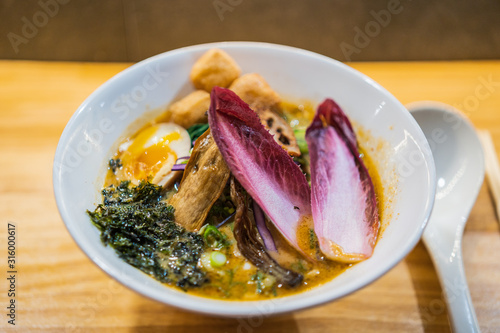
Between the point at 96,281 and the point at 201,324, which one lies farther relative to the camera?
the point at 96,281

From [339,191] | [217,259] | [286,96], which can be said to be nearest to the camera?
[217,259]

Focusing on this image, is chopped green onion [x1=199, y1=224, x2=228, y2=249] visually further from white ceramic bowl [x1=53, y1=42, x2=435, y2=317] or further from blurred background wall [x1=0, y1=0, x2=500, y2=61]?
blurred background wall [x1=0, y1=0, x2=500, y2=61]

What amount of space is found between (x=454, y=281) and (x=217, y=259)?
0.89 metres

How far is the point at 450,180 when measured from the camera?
1.76 metres

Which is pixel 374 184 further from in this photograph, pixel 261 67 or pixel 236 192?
pixel 261 67

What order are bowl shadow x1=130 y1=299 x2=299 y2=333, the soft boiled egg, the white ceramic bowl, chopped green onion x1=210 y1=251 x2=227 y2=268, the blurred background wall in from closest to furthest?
the white ceramic bowl, chopped green onion x1=210 y1=251 x2=227 y2=268, bowl shadow x1=130 y1=299 x2=299 y2=333, the soft boiled egg, the blurred background wall

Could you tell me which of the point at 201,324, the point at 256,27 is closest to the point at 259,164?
the point at 201,324

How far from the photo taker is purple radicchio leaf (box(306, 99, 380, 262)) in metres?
1.21

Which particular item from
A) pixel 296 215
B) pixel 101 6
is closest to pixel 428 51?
pixel 296 215

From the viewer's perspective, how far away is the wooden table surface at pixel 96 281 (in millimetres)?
1348

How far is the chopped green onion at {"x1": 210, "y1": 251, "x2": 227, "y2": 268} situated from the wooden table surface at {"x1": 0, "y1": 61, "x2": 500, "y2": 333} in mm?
229

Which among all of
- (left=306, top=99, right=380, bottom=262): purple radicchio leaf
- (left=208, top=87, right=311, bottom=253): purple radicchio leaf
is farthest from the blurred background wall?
(left=208, top=87, right=311, bottom=253): purple radicchio leaf

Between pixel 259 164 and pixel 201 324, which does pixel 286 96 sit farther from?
pixel 201 324

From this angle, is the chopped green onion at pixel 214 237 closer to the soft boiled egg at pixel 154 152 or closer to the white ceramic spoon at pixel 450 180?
the soft boiled egg at pixel 154 152
